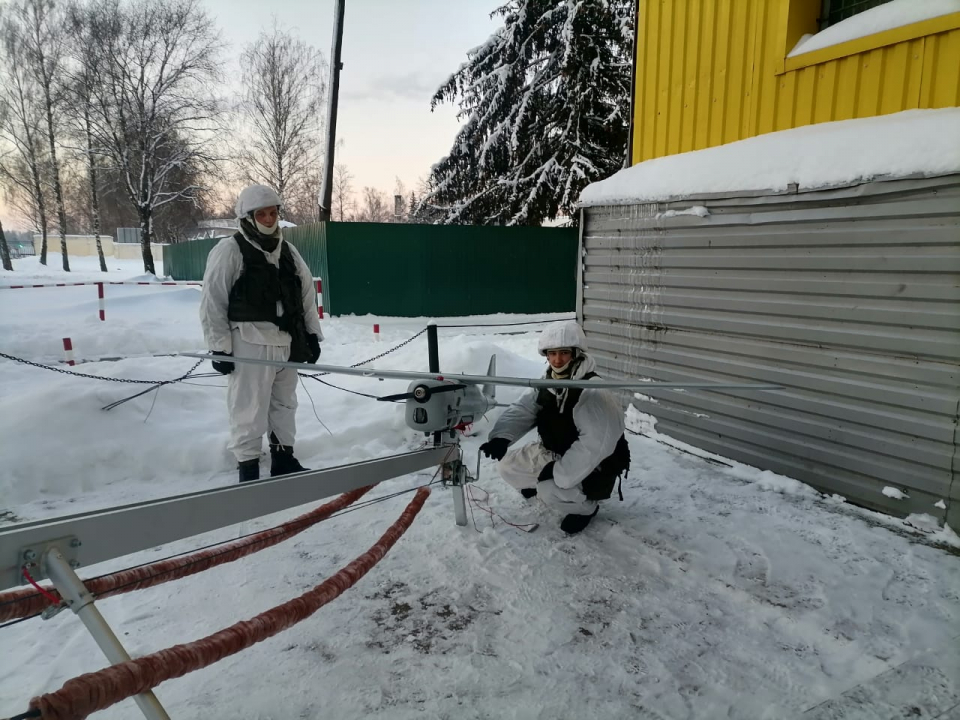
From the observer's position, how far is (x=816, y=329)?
12.8ft

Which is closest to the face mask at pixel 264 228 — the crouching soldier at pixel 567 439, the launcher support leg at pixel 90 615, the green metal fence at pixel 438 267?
the crouching soldier at pixel 567 439

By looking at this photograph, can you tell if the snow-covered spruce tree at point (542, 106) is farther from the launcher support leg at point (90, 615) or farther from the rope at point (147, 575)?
the launcher support leg at point (90, 615)

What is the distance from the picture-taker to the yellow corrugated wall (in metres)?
3.47

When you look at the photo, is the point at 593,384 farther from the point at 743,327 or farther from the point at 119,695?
the point at 743,327

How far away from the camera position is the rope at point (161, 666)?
4.51ft

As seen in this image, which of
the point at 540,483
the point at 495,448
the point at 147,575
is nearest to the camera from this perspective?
the point at 147,575

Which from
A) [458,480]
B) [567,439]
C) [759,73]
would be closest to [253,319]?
[458,480]

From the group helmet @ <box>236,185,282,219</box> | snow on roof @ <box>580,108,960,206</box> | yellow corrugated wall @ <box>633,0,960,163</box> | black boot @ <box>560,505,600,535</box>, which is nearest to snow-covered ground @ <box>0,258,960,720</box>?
black boot @ <box>560,505,600,535</box>

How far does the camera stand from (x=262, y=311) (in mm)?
3957

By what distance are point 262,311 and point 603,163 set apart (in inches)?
546

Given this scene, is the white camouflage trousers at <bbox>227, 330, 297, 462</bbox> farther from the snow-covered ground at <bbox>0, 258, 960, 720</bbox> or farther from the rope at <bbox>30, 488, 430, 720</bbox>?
the rope at <bbox>30, 488, 430, 720</bbox>

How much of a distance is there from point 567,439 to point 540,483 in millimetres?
327

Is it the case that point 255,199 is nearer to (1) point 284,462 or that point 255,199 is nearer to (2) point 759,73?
(1) point 284,462

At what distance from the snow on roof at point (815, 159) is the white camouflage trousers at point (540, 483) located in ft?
7.94
